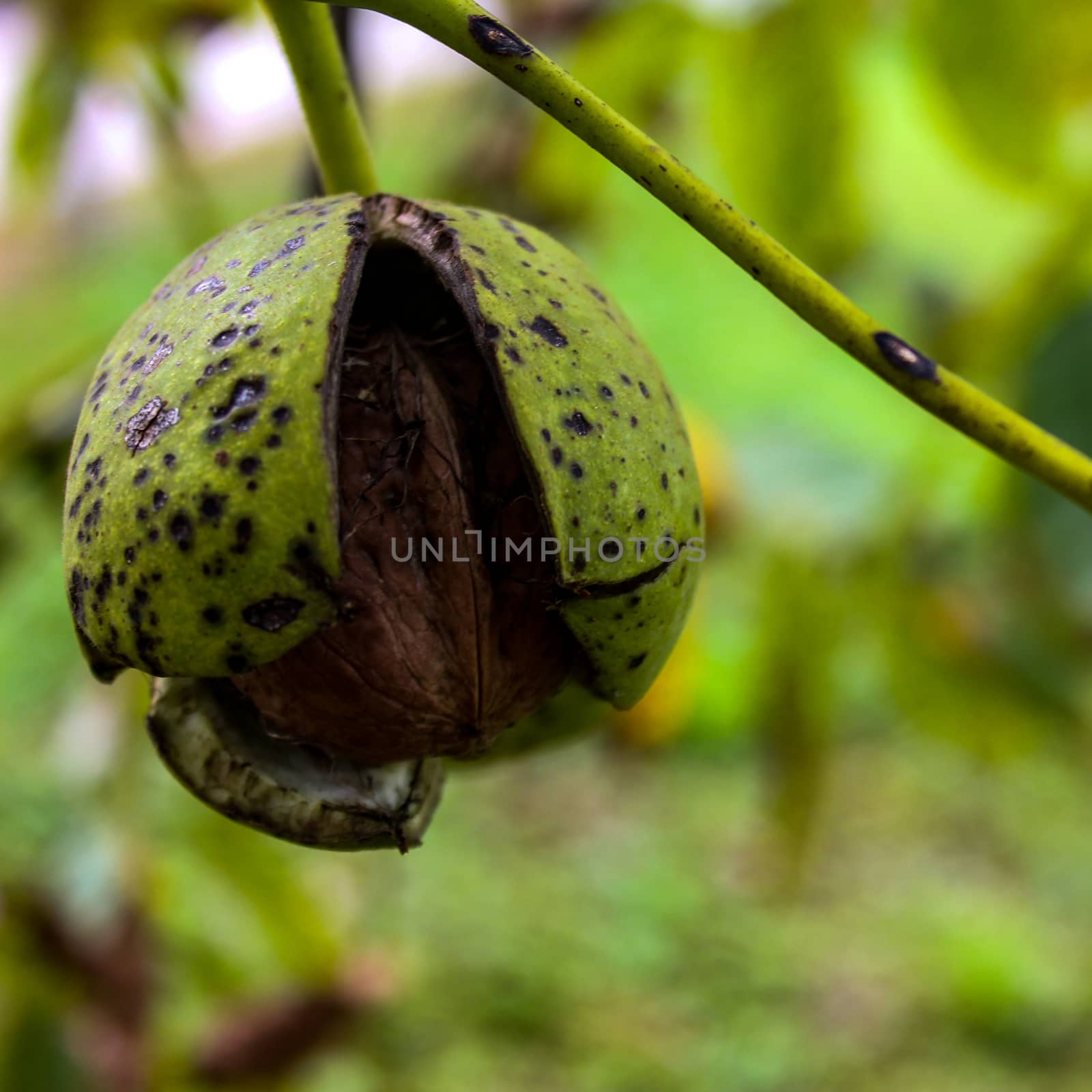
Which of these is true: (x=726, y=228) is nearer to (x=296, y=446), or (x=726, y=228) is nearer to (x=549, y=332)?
(x=549, y=332)

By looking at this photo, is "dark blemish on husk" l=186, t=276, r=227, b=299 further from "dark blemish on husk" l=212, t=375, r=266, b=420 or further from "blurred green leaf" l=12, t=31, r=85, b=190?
"blurred green leaf" l=12, t=31, r=85, b=190

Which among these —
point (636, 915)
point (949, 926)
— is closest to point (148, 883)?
point (636, 915)

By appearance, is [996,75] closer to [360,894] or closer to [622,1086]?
[360,894]

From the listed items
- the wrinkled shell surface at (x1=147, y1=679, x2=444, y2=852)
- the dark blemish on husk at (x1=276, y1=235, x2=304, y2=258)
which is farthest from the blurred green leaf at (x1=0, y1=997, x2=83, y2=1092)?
the dark blemish on husk at (x1=276, y1=235, x2=304, y2=258)

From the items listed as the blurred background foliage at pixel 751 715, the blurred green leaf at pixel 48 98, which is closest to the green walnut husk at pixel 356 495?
the blurred background foliage at pixel 751 715

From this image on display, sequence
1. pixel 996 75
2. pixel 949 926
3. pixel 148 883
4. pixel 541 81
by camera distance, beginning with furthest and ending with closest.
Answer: pixel 949 926 → pixel 148 883 → pixel 996 75 → pixel 541 81

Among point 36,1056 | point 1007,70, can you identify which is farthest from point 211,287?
point 36,1056

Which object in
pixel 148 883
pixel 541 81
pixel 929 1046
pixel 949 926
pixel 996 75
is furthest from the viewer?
pixel 949 926
